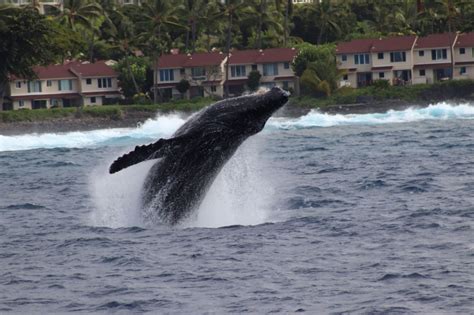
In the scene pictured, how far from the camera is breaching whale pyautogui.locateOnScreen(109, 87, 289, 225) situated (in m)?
21.8

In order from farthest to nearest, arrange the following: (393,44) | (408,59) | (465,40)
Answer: (465,40), (393,44), (408,59)

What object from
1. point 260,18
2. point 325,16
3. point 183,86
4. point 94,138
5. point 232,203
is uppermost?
point 325,16

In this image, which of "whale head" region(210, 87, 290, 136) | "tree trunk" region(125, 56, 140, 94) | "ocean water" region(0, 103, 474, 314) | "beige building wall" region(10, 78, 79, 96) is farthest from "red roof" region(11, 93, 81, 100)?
"whale head" region(210, 87, 290, 136)

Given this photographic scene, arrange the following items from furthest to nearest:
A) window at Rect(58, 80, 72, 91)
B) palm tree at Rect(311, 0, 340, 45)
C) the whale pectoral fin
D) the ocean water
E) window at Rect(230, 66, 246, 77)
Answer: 1. palm tree at Rect(311, 0, 340, 45)
2. window at Rect(230, 66, 246, 77)
3. window at Rect(58, 80, 72, 91)
4. the whale pectoral fin
5. the ocean water

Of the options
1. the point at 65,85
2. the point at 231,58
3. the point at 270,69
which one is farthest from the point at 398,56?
the point at 65,85

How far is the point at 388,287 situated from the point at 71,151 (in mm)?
44860

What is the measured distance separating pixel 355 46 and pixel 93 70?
24.8 m

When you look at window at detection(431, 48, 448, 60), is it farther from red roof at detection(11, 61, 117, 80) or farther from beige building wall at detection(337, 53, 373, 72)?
red roof at detection(11, 61, 117, 80)

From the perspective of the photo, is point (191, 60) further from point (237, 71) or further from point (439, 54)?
point (439, 54)

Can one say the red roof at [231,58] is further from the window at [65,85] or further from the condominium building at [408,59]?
the window at [65,85]

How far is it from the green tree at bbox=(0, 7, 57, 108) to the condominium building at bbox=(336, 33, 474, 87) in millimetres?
29081

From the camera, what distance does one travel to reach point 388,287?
19.0m

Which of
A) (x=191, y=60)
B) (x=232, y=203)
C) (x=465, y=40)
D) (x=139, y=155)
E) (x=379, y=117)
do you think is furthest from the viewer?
(x=191, y=60)

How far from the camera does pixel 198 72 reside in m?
112
